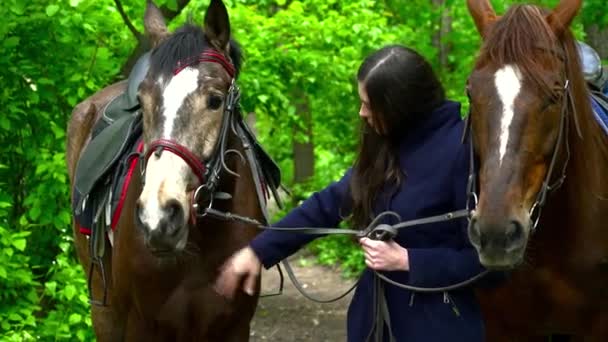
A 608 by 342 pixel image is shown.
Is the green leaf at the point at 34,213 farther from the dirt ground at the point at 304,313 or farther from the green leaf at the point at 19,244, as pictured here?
the dirt ground at the point at 304,313

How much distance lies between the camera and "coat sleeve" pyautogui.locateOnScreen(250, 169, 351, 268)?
16.4ft

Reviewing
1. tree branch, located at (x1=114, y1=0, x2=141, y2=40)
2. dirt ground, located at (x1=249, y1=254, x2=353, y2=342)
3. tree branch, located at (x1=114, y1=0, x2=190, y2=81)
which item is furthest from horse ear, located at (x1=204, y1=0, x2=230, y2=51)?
dirt ground, located at (x1=249, y1=254, x2=353, y2=342)

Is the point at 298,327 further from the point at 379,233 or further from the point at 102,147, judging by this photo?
the point at 379,233

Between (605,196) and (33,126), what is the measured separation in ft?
14.1

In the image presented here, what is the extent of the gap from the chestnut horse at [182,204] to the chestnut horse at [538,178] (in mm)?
1202

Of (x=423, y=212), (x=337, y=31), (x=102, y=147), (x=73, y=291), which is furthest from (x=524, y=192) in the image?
(x=337, y=31)

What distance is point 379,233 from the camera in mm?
4543

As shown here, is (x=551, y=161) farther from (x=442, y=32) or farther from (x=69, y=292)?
(x=442, y=32)

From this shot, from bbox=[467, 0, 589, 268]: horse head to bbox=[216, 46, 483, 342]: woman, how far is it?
Result: 0.17 metres

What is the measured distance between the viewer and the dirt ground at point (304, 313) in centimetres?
1066

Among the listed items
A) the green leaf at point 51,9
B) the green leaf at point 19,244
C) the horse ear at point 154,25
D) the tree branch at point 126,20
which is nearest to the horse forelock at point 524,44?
the horse ear at point 154,25

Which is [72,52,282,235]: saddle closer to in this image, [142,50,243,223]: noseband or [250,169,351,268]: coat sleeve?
[142,50,243,223]: noseband

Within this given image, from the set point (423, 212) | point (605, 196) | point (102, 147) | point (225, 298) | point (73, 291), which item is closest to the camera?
point (423, 212)

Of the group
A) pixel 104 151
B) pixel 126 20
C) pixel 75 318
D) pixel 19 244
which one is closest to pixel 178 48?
pixel 104 151
